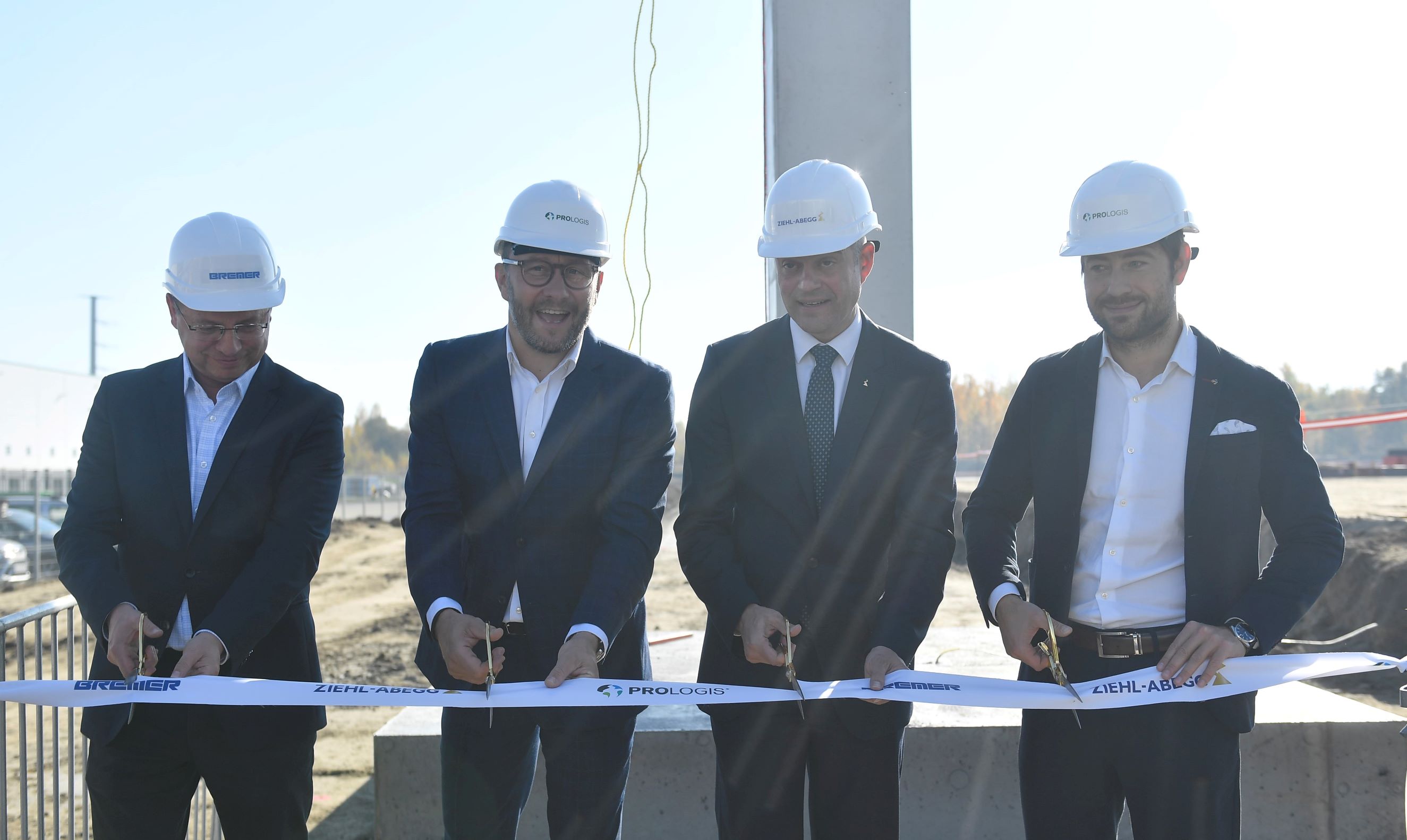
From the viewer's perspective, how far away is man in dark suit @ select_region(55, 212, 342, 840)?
297 centimetres

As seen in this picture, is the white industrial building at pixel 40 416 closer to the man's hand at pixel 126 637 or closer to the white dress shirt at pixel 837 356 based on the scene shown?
the man's hand at pixel 126 637

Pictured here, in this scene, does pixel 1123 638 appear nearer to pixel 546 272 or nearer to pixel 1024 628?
pixel 1024 628

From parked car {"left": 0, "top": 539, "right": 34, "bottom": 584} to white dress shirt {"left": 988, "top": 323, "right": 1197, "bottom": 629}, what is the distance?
20992mm

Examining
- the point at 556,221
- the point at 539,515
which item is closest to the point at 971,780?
the point at 539,515

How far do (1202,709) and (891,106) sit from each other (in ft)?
12.1

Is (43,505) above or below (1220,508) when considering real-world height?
below

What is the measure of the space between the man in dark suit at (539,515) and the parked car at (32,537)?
2082cm

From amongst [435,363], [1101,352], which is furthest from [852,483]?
[435,363]

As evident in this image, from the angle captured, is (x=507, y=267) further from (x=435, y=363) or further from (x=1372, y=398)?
(x=1372, y=398)

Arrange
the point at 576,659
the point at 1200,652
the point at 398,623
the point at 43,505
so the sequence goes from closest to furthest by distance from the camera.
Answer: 1. the point at 1200,652
2. the point at 576,659
3. the point at 398,623
4. the point at 43,505

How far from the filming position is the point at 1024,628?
2.90 m

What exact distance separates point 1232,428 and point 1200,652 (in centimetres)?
69

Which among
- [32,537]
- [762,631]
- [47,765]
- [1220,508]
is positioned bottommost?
[47,765]

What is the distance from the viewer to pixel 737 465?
3.12 m
